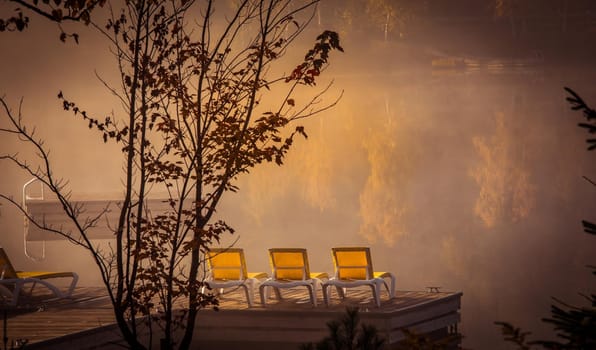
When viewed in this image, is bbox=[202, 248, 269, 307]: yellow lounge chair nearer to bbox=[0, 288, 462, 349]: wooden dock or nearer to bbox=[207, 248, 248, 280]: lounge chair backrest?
bbox=[207, 248, 248, 280]: lounge chair backrest

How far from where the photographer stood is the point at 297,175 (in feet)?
98.2

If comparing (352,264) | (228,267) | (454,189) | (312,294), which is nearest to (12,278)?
(228,267)

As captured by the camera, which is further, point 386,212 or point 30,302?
point 386,212

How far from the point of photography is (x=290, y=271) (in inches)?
402

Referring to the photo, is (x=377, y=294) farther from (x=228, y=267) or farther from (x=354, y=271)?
(x=228, y=267)

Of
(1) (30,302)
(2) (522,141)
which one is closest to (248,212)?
(2) (522,141)

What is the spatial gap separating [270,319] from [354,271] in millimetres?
988

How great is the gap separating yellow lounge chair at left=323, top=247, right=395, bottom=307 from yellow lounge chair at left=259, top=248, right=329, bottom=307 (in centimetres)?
20

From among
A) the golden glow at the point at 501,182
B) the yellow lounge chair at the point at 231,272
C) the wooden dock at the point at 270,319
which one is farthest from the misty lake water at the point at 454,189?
the yellow lounge chair at the point at 231,272

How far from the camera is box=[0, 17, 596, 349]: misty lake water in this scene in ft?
67.5

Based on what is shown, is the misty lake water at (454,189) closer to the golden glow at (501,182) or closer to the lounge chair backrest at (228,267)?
the golden glow at (501,182)

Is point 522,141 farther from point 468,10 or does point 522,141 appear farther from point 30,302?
point 30,302

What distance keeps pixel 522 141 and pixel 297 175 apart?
286 inches

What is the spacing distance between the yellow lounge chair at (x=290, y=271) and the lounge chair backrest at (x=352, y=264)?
0.97ft
